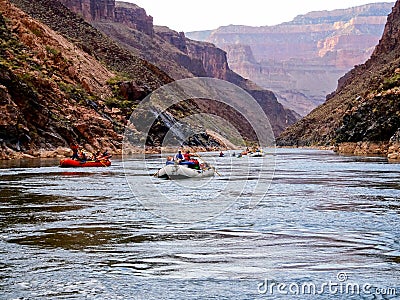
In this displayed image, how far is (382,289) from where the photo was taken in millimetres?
14133

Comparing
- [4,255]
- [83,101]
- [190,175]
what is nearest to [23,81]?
[83,101]

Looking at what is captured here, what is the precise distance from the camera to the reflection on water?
1468 cm

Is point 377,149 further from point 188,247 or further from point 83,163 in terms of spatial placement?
point 188,247

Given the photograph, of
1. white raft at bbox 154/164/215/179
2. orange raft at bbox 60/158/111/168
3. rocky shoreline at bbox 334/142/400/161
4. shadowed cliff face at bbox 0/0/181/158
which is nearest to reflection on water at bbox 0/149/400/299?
white raft at bbox 154/164/215/179

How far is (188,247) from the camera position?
18.9 meters

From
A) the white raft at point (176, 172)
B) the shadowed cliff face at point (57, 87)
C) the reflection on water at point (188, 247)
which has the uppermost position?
the shadowed cliff face at point (57, 87)

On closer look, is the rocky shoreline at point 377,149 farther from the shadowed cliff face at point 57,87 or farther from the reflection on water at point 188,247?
the reflection on water at point 188,247

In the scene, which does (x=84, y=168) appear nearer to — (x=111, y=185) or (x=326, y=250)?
(x=111, y=185)

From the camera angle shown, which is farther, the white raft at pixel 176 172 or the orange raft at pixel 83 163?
the orange raft at pixel 83 163

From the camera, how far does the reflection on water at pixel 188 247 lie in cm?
1468

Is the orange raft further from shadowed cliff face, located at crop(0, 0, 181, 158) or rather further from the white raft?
the white raft

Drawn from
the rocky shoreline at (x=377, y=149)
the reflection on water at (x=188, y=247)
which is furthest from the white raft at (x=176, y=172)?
the rocky shoreline at (x=377, y=149)

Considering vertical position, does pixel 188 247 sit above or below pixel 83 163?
below

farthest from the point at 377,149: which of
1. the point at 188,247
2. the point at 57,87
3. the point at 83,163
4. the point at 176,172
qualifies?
the point at 188,247
